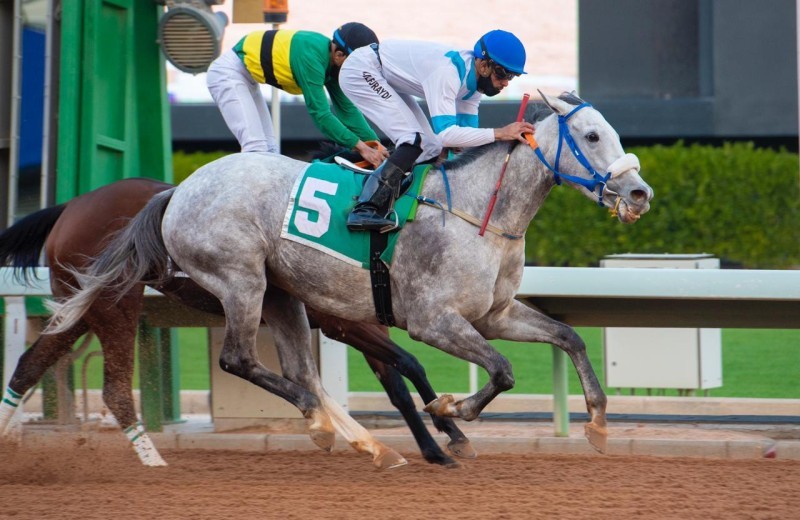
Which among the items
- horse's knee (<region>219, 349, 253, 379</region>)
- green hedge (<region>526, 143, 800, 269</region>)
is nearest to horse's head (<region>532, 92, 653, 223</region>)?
horse's knee (<region>219, 349, 253, 379</region>)

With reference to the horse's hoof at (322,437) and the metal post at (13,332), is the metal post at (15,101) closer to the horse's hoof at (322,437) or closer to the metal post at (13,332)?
the metal post at (13,332)

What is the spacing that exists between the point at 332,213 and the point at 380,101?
1.98 ft

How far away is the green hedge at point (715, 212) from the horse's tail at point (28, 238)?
8.98 meters

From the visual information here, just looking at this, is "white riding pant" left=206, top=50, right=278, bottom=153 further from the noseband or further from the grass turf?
the grass turf

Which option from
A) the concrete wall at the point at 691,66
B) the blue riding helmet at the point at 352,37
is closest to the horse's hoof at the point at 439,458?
the blue riding helmet at the point at 352,37

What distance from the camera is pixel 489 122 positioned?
56.8 feet

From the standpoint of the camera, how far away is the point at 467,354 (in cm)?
511

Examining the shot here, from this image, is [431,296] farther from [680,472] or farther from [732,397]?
[732,397]

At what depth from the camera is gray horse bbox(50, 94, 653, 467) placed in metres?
5.09

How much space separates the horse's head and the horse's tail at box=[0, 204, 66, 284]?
9.18ft

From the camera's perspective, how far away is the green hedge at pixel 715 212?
574 inches

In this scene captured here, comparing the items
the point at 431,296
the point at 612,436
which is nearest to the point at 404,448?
the point at 612,436

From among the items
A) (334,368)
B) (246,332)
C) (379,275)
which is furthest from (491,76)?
(334,368)

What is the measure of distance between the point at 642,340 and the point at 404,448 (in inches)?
75.2
